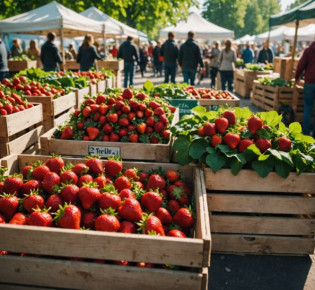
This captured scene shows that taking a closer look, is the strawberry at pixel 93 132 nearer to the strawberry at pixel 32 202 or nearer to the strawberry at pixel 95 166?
the strawberry at pixel 95 166

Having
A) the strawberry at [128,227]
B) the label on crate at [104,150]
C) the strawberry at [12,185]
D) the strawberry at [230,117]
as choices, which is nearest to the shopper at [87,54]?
the label on crate at [104,150]

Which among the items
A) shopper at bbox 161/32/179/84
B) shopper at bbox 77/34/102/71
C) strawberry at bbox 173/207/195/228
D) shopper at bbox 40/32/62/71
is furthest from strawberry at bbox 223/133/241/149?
shopper at bbox 161/32/179/84

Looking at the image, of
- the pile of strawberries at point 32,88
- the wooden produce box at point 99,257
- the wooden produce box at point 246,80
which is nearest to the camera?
the wooden produce box at point 99,257

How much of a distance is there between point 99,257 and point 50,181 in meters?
0.84

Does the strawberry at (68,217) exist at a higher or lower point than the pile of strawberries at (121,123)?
lower

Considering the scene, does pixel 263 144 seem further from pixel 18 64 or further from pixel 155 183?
pixel 18 64

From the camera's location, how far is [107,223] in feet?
7.52

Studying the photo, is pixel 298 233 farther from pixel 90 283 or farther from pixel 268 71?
pixel 268 71

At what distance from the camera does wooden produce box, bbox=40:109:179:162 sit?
12.5ft

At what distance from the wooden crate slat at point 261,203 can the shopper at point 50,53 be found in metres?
8.62

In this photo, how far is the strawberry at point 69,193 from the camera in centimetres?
258

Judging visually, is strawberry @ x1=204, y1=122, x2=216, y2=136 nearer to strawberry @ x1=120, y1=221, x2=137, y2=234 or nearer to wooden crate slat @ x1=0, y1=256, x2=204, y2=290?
strawberry @ x1=120, y1=221, x2=137, y2=234

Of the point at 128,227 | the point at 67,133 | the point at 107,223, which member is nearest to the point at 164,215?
the point at 128,227

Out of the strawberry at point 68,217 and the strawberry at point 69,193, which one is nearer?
the strawberry at point 68,217
